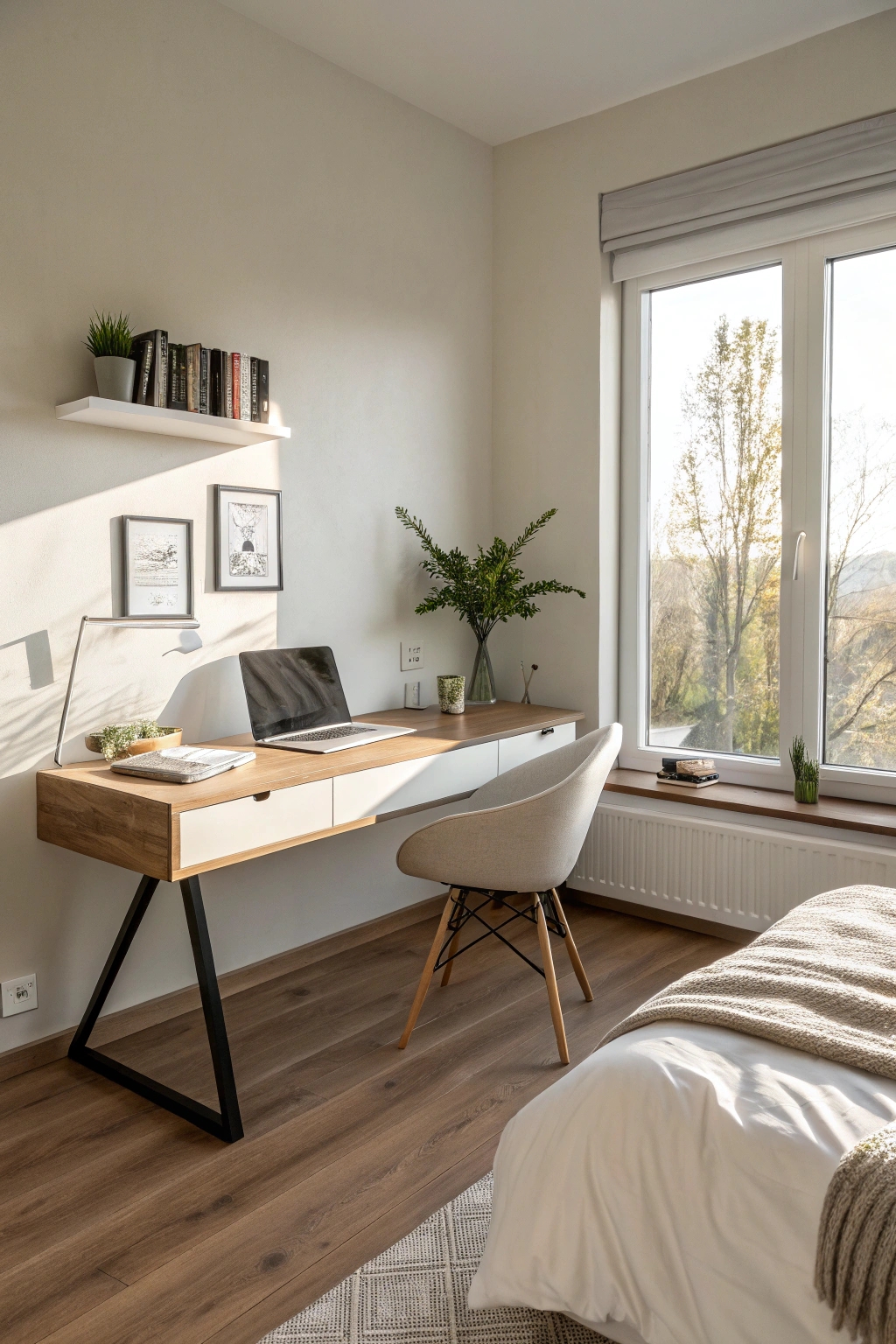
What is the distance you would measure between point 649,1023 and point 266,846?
3.45ft

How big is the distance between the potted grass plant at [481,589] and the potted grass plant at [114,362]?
1183mm

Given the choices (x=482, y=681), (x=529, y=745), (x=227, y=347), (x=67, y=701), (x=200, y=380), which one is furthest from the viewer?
(x=482, y=681)

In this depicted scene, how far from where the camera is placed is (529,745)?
10.5 feet

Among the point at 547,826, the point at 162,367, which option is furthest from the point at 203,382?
the point at 547,826

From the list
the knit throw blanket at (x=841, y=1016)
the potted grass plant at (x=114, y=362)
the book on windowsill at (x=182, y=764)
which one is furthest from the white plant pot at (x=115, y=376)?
the knit throw blanket at (x=841, y=1016)

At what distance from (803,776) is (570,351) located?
5.79 ft

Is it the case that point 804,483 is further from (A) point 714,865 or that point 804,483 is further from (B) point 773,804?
(A) point 714,865

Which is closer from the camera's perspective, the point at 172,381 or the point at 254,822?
the point at 254,822

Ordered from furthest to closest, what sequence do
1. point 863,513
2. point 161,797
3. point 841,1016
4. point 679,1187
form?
point 863,513 → point 161,797 → point 841,1016 → point 679,1187

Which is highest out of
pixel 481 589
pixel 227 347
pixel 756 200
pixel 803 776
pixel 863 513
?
pixel 756 200

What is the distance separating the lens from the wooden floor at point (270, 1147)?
5.47ft

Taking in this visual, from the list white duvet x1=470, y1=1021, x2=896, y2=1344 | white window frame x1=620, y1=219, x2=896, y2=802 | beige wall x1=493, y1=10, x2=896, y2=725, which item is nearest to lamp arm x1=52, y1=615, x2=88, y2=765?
white duvet x1=470, y1=1021, x2=896, y2=1344

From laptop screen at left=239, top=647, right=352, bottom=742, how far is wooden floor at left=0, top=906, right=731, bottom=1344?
799 mm

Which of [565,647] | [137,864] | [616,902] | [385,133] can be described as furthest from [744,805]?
[385,133]
